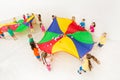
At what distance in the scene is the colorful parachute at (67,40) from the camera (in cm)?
197

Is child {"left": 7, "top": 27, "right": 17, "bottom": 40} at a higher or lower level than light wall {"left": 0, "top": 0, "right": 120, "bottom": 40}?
lower

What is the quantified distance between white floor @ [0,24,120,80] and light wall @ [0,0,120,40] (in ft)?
1.02

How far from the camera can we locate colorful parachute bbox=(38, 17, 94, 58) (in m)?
1.97

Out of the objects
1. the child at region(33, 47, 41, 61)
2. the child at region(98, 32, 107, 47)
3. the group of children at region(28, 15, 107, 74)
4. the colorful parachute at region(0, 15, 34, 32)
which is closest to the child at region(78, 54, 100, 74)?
the group of children at region(28, 15, 107, 74)

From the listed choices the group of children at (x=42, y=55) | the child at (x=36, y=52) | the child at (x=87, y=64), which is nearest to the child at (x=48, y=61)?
the group of children at (x=42, y=55)

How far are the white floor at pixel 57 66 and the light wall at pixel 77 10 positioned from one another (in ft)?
1.02

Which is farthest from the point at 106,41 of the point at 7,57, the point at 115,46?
the point at 7,57

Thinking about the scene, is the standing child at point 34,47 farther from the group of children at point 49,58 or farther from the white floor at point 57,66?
the white floor at point 57,66

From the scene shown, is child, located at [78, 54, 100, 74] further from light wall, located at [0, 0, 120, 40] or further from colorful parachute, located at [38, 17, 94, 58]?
light wall, located at [0, 0, 120, 40]

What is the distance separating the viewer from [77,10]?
273 centimetres

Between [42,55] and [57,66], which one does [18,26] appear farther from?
[57,66]

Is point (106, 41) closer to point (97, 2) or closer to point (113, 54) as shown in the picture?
point (113, 54)

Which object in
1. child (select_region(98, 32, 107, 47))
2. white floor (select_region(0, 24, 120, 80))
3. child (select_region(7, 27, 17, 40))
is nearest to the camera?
white floor (select_region(0, 24, 120, 80))

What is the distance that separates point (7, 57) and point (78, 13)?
1.24 meters
